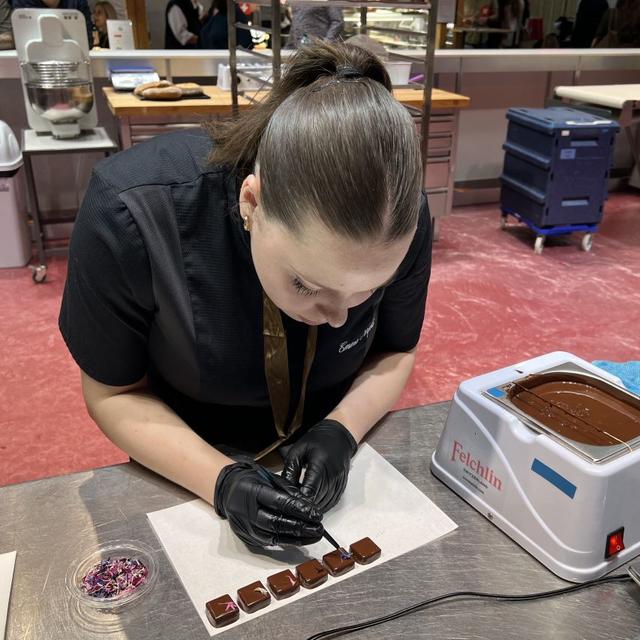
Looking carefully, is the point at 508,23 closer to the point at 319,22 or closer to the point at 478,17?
the point at 478,17

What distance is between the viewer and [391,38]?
5.73 m

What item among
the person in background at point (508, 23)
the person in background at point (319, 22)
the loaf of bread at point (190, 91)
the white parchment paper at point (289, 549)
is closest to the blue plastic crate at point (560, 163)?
the person in background at point (319, 22)

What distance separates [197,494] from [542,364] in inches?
23.8

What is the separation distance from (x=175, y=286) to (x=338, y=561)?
1.54 feet

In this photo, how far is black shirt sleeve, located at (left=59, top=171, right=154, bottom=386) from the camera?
0.99m

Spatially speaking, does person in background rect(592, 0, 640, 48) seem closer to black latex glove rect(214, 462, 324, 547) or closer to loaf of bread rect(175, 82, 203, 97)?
loaf of bread rect(175, 82, 203, 97)

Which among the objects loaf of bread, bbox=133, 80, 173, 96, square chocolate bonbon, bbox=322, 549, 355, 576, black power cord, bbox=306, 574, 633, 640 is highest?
loaf of bread, bbox=133, 80, 173, 96

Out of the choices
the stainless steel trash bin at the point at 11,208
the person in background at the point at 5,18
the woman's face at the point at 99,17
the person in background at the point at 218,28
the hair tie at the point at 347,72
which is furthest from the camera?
the person in background at the point at 218,28

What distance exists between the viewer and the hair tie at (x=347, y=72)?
0.88m

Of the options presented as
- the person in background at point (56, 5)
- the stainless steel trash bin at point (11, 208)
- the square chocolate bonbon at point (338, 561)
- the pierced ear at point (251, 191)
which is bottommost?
the stainless steel trash bin at point (11, 208)

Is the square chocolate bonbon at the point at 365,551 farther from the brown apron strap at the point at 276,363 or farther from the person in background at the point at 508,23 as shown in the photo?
the person in background at the point at 508,23

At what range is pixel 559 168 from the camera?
3.85 meters

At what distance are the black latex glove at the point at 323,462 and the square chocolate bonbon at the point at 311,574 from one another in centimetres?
10

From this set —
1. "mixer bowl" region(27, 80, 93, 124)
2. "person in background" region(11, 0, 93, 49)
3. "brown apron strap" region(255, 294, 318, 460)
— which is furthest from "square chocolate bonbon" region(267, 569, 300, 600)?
"person in background" region(11, 0, 93, 49)
